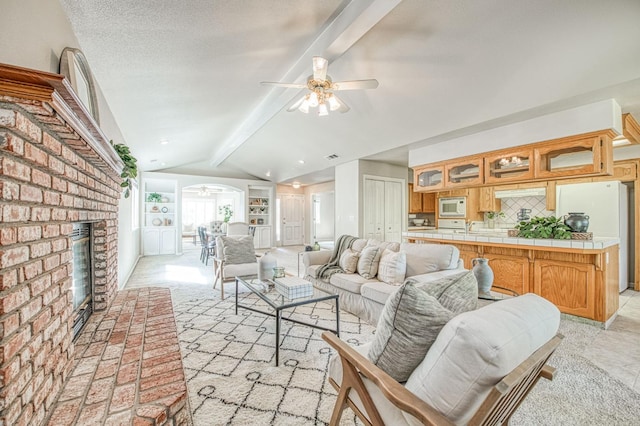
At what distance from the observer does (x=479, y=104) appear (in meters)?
3.15

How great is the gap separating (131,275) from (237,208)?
178 inches

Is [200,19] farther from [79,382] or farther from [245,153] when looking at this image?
[245,153]

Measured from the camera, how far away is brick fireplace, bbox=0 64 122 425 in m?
0.88

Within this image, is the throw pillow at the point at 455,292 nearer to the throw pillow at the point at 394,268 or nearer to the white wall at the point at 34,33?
the throw pillow at the point at 394,268

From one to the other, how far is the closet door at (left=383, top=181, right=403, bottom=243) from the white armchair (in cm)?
305

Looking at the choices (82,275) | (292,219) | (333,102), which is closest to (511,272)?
(333,102)

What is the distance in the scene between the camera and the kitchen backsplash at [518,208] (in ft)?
16.0

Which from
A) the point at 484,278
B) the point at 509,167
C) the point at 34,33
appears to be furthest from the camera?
the point at 509,167

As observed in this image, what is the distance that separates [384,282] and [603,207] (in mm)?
3750

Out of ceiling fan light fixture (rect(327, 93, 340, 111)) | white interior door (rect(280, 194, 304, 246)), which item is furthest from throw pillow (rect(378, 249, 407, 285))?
white interior door (rect(280, 194, 304, 246))

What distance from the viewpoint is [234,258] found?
4.11 metres

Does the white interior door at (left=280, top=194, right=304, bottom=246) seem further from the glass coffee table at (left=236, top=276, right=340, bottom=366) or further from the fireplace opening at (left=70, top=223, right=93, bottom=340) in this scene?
the fireplace opening at (left=70, top=223, right=93, bottom=340)

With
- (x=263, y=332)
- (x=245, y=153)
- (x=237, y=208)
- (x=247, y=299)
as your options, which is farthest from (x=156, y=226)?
(x=263, y=332)

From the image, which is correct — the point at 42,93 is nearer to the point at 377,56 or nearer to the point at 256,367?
the point at 256,367
